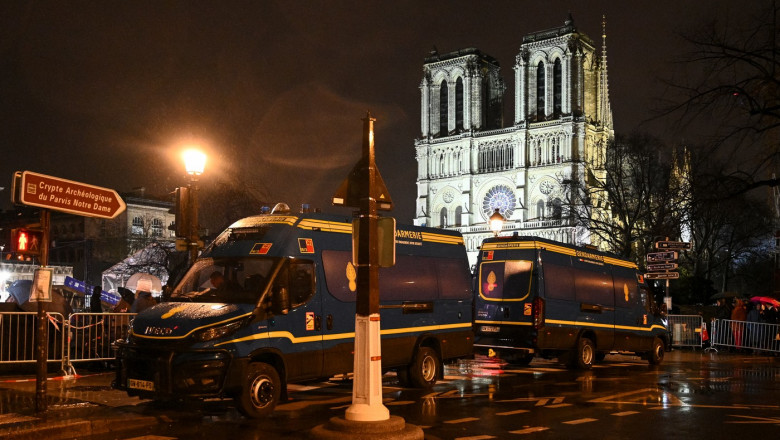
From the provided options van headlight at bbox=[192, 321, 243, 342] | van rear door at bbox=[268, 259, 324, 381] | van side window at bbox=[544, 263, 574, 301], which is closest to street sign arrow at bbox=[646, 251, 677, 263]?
van side window at bbox=[544, 263, 574, 301]

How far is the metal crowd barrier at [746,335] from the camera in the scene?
960 inches

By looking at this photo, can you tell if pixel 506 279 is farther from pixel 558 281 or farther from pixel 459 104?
pixel 459 104

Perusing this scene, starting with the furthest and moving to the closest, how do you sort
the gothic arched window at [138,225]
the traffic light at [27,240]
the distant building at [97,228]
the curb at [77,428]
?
the gothic arched window at [138,225]
the distant building at [97,228]
the traffic light at [27,240]
the curb at [77,428]

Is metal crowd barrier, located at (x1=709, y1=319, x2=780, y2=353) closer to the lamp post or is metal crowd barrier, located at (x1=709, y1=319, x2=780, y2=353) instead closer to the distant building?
the lamp post

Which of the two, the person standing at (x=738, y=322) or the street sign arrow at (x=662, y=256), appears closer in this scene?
the person standing at (x=738, y=322)

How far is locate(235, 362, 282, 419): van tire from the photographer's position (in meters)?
10.4

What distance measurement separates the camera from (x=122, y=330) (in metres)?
16.0

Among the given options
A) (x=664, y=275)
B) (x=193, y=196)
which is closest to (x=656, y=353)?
(x=664, y=275)

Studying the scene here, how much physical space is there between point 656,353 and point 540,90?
8699 centimetres

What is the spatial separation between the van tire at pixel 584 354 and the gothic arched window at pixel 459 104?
315 ft

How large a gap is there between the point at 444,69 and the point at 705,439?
106246 millimetres

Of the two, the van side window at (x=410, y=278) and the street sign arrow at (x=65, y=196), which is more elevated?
the street sign arrow at (x=65, y=196)

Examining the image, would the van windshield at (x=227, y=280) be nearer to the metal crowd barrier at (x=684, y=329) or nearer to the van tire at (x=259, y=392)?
the van tire at (x=259, y=392)

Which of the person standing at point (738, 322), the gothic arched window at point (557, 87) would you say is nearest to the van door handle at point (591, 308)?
the person standing at point (738, 322)
